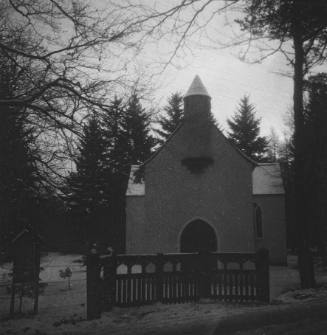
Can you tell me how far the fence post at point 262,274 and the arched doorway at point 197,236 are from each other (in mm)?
12206

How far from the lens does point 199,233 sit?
21.9 m

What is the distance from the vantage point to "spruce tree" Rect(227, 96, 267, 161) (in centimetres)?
4900

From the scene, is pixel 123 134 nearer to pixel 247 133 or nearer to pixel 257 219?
pixel 257 219

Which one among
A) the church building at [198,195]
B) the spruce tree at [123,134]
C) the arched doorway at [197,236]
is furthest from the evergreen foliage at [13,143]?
the arched doorway at [197,236]

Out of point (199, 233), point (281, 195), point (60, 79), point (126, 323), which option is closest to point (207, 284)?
point (126, 323)

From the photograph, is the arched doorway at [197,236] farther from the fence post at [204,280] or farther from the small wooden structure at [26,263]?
the fence post at [204,280]

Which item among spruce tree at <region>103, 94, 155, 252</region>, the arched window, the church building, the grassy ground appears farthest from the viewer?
the arched window

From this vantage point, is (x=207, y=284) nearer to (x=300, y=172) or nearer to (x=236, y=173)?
(x=300, y=172)

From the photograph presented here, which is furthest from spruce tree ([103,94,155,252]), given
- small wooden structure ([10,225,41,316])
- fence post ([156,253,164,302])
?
small wooden structure ([10,225,41,316])

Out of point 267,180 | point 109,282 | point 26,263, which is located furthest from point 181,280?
point 267,180

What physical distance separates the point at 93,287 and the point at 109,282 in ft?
2.51

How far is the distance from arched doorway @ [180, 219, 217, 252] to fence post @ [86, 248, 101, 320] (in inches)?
533

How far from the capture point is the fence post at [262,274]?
372 inches

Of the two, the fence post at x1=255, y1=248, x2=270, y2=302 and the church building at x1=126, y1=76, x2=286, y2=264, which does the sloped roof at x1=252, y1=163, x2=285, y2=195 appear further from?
the fence post at x1=255, y1=248, x2=270, y2=302
